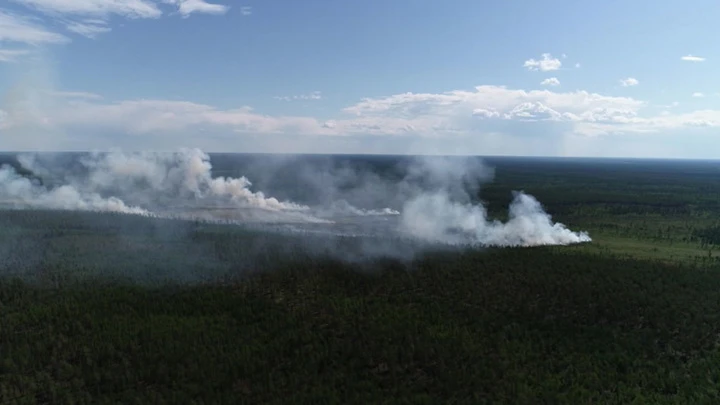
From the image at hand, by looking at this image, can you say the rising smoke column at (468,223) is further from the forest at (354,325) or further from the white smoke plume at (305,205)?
the forest at (354,325)

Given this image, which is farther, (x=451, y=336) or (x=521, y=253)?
(x=521, y=253)

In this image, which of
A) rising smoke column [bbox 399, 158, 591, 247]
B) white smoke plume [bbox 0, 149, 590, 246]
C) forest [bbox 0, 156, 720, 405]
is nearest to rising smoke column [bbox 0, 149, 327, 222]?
white smoke plume [bbox 0, 149, 590, 246]

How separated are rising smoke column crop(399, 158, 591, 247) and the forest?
15.5m

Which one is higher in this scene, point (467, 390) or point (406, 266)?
point (406, 266)

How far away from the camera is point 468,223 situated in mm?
110062

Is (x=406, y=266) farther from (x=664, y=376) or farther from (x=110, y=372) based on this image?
(x=110, y=372)

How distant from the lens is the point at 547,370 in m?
42.2

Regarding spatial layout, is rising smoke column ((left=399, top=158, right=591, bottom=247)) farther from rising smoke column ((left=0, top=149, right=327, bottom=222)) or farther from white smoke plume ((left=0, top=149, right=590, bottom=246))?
rising smoke column ((left=0, top=149, right=327, bottom=222))

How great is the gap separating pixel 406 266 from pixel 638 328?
89.3 feet

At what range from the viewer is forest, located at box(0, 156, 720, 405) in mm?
40219

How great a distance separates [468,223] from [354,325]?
6474cm

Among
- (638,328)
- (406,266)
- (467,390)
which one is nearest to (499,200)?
(406,266)

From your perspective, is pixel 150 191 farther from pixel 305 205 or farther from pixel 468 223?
pixel 468 223

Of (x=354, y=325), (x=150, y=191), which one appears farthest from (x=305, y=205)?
(x=354, y=325)
